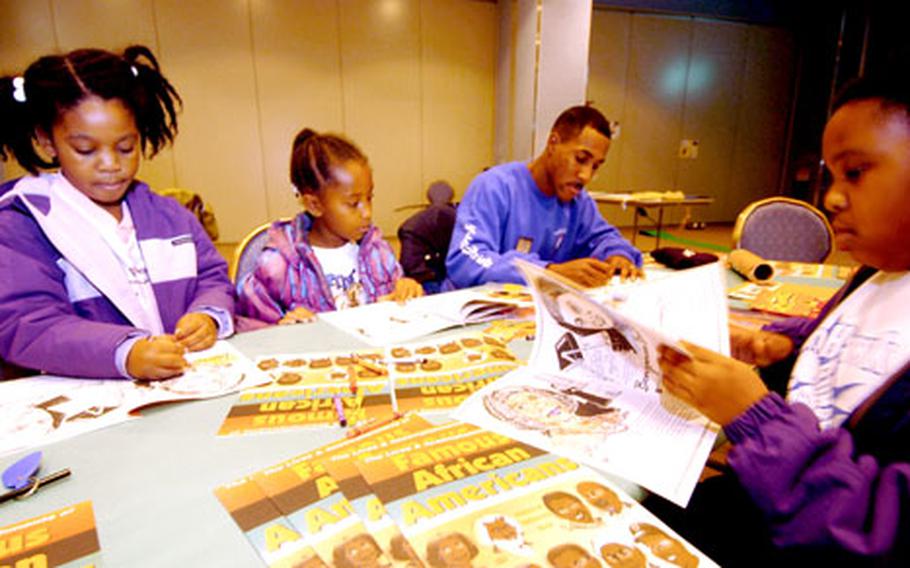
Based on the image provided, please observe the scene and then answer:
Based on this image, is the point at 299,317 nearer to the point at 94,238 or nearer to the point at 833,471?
the point at 94,238

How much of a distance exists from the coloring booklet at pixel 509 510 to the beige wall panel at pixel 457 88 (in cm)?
539

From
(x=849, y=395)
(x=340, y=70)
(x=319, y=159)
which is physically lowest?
(x=849, y=395)

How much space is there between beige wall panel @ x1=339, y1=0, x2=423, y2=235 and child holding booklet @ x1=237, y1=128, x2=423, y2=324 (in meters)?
3.56

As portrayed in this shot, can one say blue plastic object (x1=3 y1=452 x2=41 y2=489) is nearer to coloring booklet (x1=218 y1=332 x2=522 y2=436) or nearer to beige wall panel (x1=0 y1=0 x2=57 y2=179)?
coloring booklet (x1=218 y1=332 x2=522 y2=436)

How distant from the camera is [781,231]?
2359mm

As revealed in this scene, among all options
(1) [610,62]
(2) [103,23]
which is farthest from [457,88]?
(2) [103,23]

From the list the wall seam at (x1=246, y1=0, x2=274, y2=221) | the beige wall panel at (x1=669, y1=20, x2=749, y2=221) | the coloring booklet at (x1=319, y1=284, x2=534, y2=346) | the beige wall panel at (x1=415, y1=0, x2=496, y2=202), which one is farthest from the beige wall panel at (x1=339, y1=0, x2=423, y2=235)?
the coloring booklet at (x1=319, y1=284, x2=534, y2=346)

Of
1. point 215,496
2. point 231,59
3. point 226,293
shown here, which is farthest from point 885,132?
point 231,59

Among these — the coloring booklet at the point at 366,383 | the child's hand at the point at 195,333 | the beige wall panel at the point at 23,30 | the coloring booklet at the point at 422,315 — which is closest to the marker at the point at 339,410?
the coloring booklet at the point at 366,383

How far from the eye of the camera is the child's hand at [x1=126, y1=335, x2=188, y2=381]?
837 mm

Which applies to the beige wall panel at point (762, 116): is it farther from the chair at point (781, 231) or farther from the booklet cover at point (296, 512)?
the booklet cover at point (296, 512)

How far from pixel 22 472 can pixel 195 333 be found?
43 centimetres

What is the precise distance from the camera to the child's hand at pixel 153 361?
0.84 meters

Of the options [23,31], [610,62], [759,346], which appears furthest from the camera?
[610,62]
